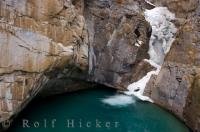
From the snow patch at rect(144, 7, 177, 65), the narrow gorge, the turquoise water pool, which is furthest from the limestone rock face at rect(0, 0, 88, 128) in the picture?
the snow patch at rect(144, 7, 177, 65)

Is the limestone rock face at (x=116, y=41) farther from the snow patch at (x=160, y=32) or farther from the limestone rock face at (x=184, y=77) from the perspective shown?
the limestone rock face at (x=184, y=77)

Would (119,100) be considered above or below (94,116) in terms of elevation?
above

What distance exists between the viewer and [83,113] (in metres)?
33.1

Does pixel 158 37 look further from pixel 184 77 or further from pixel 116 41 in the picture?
pixel 184 77

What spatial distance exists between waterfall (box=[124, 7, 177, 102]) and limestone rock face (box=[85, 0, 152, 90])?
636 mm

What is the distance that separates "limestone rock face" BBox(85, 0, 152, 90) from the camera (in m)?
40.9

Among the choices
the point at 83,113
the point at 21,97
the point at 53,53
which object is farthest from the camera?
the point at 83,113

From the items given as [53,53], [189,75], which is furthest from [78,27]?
[189,75]

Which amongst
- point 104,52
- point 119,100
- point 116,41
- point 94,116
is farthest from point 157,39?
point 94,116

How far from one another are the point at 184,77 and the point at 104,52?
10665mm

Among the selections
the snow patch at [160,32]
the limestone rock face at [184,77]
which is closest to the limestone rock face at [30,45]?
the limestone rock face at [184,77]

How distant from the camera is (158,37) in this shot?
137 ft

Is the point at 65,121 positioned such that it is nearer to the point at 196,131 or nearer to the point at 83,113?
the point at 83,113

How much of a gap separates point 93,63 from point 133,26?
5.83 m
